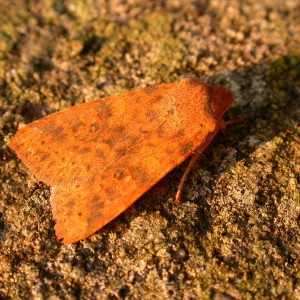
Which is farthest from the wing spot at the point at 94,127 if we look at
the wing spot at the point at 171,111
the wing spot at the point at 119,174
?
the wing spot at the point at 171,111

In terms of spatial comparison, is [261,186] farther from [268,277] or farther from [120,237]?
[120,237]

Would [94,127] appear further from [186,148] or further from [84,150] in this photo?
[186,148]

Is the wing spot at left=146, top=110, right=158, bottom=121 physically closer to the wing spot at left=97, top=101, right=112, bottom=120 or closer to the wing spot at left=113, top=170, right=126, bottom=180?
the wing spot at left=97, top=101, right=112, bottom=120

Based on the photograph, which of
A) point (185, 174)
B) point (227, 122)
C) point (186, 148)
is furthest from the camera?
point (227, 122)

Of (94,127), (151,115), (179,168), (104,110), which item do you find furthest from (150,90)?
(179,168)

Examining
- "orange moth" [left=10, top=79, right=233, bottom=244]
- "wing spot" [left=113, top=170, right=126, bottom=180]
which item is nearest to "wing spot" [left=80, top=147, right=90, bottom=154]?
"orange moth" [left=10, top=79, right=233, bottom=244]

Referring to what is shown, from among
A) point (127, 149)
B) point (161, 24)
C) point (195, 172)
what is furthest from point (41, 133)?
point (161, 24)
